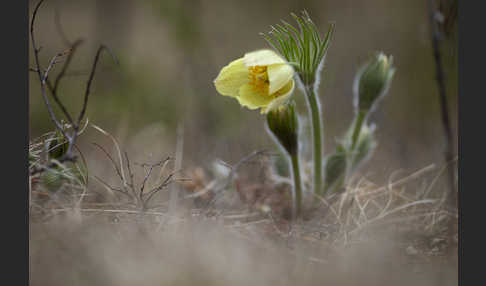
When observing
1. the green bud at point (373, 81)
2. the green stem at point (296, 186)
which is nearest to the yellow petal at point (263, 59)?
the green stem at point (296, 186)


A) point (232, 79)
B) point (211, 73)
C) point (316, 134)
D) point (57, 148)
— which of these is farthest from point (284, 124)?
point (211, 73)

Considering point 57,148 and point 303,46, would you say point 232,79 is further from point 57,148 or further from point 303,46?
point 57,148

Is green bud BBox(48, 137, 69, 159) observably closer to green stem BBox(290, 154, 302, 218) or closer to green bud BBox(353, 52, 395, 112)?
green stem BBox(290, 154, 302, 218)

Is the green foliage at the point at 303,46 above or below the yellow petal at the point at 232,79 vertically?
above

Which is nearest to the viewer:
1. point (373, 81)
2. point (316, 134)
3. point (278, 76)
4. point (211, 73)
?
point (278, 76)

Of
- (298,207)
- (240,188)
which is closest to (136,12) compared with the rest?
(240,188)

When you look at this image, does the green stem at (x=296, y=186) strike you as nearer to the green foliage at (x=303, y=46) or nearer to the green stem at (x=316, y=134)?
the green stem at (x=316, y=134)
